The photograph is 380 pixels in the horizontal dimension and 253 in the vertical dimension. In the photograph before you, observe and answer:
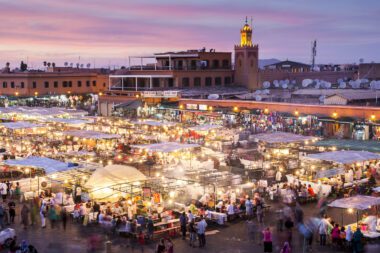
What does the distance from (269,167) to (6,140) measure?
1693 centimetres

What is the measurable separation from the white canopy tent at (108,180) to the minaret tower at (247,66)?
4334 centimetres

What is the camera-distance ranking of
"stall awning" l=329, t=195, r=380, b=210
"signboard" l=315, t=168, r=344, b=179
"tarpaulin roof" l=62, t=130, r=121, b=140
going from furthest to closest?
1. "tarpaulin roof" l=62, t=130, r=121, b=140
2. "signboard" l=315, t=168, r=344, b=179
3. "stall awning" l=329, t=195, r=380, b=210

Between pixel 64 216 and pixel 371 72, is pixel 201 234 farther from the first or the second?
pixel 371 72

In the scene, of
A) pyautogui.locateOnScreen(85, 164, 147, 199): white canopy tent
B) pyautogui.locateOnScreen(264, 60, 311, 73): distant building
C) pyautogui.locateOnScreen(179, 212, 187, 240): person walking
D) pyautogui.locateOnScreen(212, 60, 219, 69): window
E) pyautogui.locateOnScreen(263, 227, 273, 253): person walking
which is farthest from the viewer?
pyautogui.locateOnScreen(264, 60, 311, 73): distant building

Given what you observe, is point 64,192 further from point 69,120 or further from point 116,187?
point 69,120

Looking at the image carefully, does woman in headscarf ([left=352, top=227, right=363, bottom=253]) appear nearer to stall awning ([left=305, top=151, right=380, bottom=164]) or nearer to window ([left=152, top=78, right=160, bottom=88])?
stall awning ([left=305, top=151, right=380, bottom=164])

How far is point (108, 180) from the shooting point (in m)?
18.7

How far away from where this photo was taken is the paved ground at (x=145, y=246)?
14.6 metres

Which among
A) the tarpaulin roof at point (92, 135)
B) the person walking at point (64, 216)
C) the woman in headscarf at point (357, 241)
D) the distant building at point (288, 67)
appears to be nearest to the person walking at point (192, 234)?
the person walking at point (64, 216)

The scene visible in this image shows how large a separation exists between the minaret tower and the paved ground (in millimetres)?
44799

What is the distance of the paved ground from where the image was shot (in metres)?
14.6

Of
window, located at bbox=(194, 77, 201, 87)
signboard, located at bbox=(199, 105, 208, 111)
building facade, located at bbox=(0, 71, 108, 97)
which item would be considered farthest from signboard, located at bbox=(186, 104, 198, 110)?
building facade, located at bbox=(0, 71, 108, 97)

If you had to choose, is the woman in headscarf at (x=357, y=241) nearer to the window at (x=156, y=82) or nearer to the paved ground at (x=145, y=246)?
the paved ground at (x=145, y=246)

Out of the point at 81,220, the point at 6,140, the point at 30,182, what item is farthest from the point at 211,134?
the point at 81,220
